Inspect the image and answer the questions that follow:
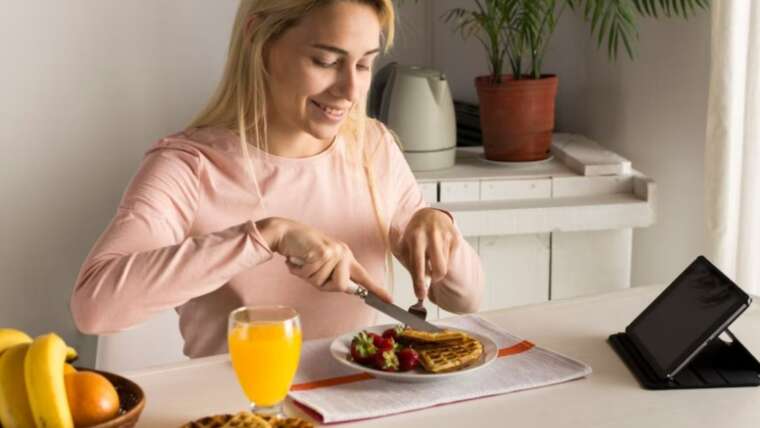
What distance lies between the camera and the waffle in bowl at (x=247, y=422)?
1.15m

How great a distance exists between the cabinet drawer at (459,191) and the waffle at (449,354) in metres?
1.23

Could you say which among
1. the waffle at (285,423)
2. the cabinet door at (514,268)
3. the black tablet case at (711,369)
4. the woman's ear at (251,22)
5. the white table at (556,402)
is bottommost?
the cabinet door at (514,268)

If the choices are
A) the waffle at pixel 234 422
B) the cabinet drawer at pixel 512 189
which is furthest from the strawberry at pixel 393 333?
the cabinet drawer at pixel 512 189

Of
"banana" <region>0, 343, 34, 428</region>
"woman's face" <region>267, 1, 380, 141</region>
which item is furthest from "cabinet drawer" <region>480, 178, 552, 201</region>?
"banana" <region>0, 343, 34, 428</region>

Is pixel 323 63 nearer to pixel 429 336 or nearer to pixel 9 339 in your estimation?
pixel 429 336

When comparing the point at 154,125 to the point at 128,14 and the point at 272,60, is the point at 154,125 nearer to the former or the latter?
the point at 128,14

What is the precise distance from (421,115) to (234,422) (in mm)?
1686

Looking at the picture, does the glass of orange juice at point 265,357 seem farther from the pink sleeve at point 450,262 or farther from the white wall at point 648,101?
the white wall at point 648,101

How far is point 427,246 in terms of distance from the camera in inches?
67.4

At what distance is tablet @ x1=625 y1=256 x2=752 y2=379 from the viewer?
4.74 ft

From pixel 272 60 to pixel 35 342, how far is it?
2.64 feet

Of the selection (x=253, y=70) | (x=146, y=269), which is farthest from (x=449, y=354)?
(x=253, y=70)

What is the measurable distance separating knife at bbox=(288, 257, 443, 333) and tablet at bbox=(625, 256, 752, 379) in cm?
28

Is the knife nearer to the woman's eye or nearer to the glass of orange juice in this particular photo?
the glass of orange juice
